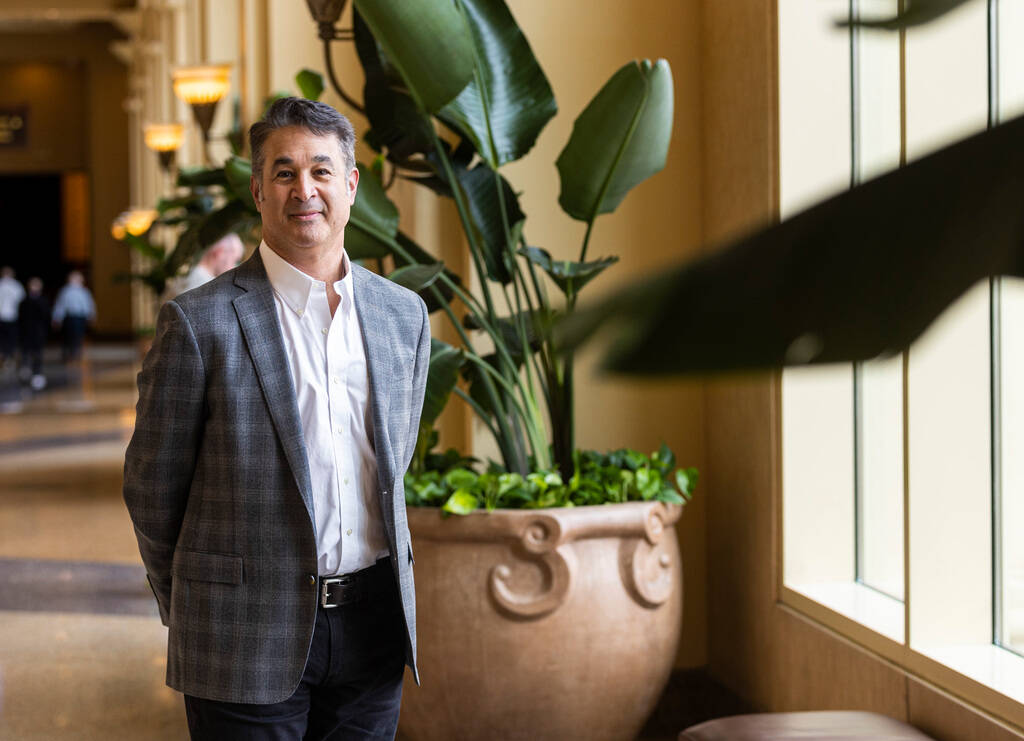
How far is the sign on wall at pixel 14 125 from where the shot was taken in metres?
36.0

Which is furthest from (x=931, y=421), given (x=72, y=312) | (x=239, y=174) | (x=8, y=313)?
(x=72, y=312)

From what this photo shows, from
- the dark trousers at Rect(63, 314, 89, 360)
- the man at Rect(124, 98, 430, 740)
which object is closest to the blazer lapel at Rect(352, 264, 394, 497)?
the man at Rect(124, 98, 430, 740)

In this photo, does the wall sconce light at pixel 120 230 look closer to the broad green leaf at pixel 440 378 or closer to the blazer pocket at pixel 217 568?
the broad green leaf at pixel 440 378

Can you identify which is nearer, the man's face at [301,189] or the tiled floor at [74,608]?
the man's face at [301,189]

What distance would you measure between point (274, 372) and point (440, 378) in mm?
1355

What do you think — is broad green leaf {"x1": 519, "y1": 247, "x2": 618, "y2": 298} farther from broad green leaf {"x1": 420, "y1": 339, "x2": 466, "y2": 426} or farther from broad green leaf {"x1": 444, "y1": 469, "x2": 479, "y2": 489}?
broad green leaf {"x1": 444, "y1": 469, "x2": 479, "y2": 489}

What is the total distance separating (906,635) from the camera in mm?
3107

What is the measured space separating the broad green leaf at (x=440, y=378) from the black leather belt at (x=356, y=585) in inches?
48.2

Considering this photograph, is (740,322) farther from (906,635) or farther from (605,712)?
(605,712)

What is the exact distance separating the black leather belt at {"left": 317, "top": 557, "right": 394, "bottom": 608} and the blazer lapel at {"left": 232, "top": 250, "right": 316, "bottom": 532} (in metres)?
0.12

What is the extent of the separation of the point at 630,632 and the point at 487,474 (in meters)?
0.65

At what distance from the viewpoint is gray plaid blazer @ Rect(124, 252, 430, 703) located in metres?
2.11

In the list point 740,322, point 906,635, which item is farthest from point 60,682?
point 740,322

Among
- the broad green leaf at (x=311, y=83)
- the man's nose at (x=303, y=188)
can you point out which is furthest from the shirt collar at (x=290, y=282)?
the broad green leaf at (x=311, y=83)
